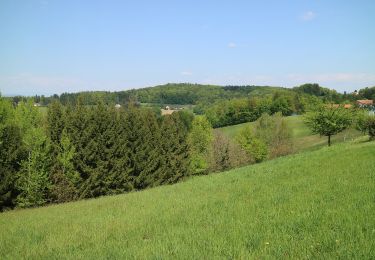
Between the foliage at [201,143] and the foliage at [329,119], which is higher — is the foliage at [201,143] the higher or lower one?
the lower one

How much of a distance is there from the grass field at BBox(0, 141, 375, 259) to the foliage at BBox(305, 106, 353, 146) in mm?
35860

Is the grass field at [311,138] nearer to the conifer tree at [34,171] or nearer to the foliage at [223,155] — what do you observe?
the foliage at [223,155]

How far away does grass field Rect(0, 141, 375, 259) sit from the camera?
6426mm

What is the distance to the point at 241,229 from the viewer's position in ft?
25.8

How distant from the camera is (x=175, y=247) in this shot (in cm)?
715

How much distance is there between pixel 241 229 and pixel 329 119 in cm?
4377

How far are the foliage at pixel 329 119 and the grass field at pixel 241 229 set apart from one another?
Answer: 3586 cm

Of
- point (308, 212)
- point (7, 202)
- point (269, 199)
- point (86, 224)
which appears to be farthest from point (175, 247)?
point (7, 202)

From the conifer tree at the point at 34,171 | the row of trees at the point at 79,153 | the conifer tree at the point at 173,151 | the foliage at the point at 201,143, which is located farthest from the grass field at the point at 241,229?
the foliage at the point at 201,143

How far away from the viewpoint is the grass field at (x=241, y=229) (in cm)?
643

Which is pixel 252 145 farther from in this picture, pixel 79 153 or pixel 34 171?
pixel 34 171

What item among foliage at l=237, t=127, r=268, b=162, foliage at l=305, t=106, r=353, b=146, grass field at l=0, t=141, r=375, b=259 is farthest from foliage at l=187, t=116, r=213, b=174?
grass field at l=0, t=141, r=375, b=259

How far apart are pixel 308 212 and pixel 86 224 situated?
7086mm

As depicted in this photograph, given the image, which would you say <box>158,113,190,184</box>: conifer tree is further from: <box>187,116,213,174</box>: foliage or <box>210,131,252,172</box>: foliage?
<box>210,131,252,172</box>: foliage
